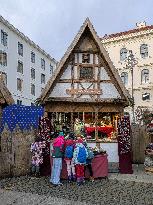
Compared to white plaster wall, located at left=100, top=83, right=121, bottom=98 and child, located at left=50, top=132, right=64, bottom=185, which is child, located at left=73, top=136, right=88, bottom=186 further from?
white plaster wall, located at left=100, top=83, right=121, bottom=98

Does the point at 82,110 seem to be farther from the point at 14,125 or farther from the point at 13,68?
the point at 13,68

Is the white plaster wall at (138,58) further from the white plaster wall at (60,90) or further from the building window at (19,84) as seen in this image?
the white plaster wall at (60,90)

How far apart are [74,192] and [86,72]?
27.1 ft

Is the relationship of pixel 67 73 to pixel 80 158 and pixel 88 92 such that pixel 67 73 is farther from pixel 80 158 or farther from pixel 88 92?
pixel 80 158

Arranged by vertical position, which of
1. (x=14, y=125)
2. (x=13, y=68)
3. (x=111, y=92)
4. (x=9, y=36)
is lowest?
(x=14, y=125)

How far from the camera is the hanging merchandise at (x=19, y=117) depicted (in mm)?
→ 15781

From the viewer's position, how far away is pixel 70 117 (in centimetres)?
1869

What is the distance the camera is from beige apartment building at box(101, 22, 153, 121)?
49.1 meters

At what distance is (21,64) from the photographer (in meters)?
47.5

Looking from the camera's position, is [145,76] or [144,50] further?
[144,50]

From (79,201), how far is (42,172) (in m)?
5.23

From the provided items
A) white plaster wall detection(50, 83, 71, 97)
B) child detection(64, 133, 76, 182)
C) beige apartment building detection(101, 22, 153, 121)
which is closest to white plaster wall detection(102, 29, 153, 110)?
beige apartment building detection(101, 22, 153, 121)

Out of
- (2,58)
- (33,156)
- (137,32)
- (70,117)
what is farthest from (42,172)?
(137,32)

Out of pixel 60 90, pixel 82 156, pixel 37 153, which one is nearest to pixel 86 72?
pixel 60 90
